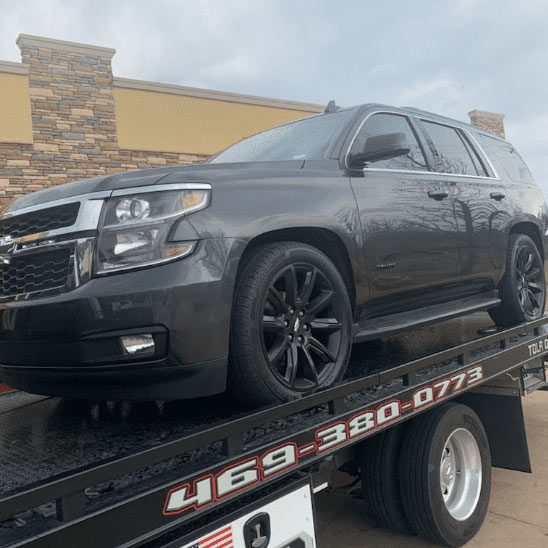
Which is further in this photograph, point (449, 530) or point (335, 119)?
point (335, 119)

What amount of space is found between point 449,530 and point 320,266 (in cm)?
176

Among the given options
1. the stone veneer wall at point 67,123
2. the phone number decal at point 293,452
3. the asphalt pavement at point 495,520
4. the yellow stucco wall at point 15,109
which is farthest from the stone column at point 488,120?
the phone number decal at point 293,452

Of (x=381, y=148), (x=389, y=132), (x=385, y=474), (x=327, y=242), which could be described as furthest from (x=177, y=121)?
(x=385, y=474)

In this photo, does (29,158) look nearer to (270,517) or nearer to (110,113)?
(110,113)

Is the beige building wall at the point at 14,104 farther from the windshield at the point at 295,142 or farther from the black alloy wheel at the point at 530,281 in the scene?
the black alloy wheel at the point at 530,281

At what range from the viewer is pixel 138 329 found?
2.21m

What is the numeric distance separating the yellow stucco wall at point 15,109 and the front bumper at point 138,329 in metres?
9.89

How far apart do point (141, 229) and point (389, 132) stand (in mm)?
2086

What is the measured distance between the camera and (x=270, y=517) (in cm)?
230

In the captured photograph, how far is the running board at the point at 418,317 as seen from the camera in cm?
318

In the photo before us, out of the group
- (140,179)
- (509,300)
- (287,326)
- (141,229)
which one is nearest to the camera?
(141,229)

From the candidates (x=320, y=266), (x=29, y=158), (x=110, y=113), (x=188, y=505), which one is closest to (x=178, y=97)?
(x=110, y=113)

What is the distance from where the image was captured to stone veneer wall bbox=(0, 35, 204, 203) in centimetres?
1141

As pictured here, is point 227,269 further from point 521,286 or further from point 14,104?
point 14,104
